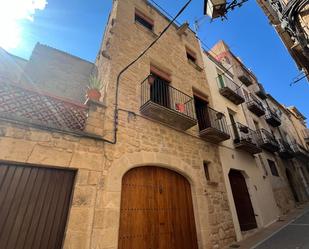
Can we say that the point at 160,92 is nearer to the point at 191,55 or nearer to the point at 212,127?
the point at 212,127

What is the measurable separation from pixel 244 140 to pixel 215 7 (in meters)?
6.18

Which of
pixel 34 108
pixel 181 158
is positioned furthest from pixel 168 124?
pixel 34 108

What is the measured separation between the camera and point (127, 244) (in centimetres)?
363

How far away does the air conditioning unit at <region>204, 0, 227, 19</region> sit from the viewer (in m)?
3.41

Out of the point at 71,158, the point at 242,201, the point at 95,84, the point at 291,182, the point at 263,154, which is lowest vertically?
the point at 242,201

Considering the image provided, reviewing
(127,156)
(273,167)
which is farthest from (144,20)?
(273,167)

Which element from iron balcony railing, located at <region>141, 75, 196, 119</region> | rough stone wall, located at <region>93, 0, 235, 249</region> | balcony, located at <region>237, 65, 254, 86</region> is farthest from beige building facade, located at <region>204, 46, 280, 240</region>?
balcony, located at <region>237, 65, 254, 86</region>

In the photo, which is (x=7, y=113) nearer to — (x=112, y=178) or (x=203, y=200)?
(x=112, y=178)

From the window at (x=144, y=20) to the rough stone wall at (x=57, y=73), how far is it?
10.2 feet

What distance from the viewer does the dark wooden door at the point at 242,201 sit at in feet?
22.0

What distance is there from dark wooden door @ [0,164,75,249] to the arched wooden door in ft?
4.12

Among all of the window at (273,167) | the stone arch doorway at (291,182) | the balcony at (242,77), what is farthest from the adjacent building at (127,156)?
the balcony at (242,77)

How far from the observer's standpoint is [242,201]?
712 cm

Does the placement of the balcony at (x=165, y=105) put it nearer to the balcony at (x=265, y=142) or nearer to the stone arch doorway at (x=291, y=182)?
the balcony at (x=265, y=142)
